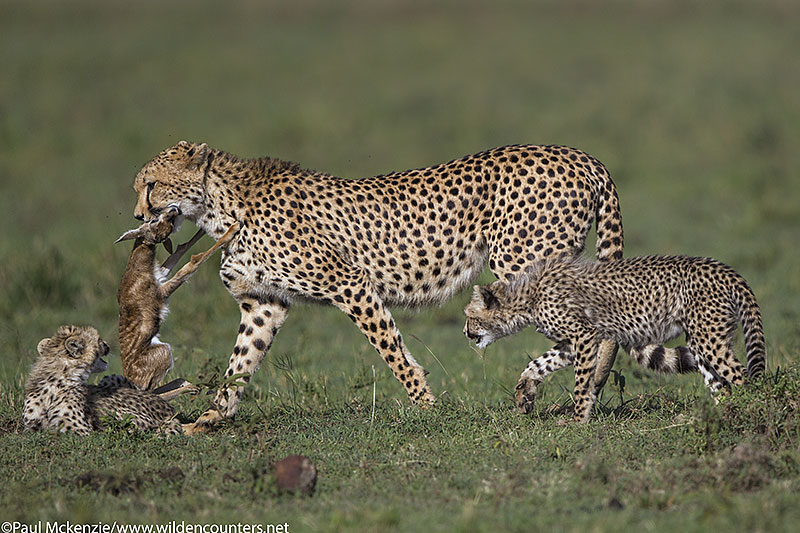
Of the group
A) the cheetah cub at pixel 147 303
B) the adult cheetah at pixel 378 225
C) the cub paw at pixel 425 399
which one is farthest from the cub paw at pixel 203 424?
the cub paw at pixel 425 399

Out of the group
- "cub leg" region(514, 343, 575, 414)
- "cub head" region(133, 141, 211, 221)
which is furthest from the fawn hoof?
"cub head" region(133, 141, 211, 221)

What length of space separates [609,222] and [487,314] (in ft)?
2.76

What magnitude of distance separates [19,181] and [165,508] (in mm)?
11026

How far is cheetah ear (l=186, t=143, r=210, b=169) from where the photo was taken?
6200 millimetres

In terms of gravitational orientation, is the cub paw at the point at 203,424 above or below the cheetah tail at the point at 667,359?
below

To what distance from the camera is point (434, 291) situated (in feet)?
20.8

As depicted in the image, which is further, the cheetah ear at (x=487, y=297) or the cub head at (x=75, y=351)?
the cheetah ear at (x=487, y=297)

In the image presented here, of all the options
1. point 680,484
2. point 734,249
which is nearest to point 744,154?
point 734,249

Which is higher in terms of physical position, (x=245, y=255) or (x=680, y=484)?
(x=245, y=255)

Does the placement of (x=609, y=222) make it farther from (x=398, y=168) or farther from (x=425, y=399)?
(x=398, y=168)

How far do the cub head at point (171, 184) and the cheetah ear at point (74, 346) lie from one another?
2.54ft

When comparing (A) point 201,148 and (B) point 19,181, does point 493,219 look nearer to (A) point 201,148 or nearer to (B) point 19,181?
(A) point 201,148

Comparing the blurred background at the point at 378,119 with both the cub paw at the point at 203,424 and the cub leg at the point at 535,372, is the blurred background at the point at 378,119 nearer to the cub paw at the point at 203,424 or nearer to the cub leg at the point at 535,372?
the cub leg at the point at 535,372

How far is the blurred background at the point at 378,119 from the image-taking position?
30.1 feet
